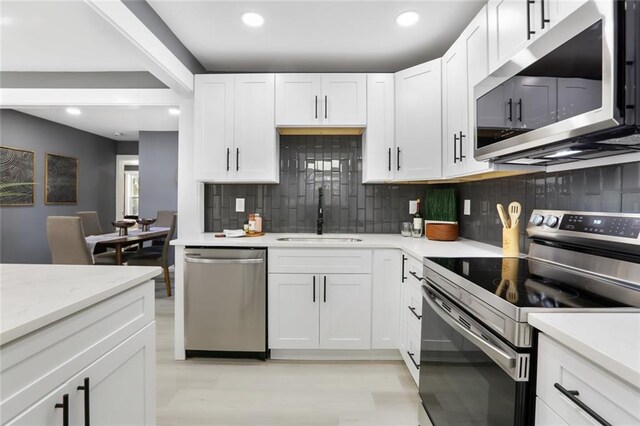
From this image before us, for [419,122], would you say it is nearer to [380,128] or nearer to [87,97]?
[380,128]

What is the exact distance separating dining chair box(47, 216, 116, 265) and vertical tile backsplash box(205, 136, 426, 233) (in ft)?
5.61

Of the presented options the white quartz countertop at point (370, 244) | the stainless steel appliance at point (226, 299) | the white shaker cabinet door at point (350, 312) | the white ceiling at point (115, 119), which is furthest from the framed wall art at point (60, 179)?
the white shaker cabinet door at point (350, 312)

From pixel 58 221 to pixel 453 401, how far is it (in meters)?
3.90

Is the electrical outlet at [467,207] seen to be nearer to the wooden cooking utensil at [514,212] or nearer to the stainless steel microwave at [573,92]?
the wooden cooking utensil at [514,212]

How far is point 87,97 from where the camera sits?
2.94 metres

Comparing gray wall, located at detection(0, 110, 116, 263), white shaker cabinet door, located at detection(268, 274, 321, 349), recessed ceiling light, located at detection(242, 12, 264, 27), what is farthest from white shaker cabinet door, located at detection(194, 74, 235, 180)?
gray wall, located at detection(0, 110, 116, 263)

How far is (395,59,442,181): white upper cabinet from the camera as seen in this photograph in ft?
7.73

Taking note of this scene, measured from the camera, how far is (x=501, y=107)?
143 cm

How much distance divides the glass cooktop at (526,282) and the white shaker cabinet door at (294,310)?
1.05 metres

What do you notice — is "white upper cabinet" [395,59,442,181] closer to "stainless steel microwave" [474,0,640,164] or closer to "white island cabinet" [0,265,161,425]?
"stainless steel microwave" [474,0,640,164]

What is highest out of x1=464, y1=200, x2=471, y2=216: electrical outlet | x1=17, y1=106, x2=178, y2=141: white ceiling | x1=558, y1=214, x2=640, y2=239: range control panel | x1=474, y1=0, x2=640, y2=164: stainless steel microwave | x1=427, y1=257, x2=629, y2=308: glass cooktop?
x1=17, y1=106, x2=178, y2=141: white ceiling

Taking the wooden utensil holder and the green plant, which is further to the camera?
the green plant

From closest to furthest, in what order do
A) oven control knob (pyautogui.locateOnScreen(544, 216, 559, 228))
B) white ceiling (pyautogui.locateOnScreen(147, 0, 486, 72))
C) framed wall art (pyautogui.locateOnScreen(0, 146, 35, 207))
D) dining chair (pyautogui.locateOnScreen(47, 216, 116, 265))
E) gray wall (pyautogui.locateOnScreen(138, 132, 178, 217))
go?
1. oven control knob (pyautogui.locateOnScreen(544, 216, 559, 228))
2. white ceiling (pyautogui.locateOnScreen(147, 0, 486, 72))
3. dining chair (pyautogui.locateOnScreen(47, 216, 116, 265))
4. framed wall art (pyautogui.locateOnScreen(0, 146, 35, 207))
5. gray wall (pyautogui.locateOnScreen(138, 132, 178, 217))

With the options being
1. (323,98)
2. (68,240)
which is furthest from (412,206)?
(68,240)
